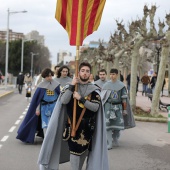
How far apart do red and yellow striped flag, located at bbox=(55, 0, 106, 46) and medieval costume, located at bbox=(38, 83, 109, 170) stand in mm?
745

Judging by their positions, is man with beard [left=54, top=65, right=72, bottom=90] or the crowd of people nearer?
the crowd of people

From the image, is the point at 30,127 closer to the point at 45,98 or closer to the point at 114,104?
the point at 45,98

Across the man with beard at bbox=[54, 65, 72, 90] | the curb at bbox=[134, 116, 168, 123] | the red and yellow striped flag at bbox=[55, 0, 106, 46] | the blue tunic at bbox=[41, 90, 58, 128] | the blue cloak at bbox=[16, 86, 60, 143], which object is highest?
the red and yellow striped flag at bbox=[55, 0, 106, 46]

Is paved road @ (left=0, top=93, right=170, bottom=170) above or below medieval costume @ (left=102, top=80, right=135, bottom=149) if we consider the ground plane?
below

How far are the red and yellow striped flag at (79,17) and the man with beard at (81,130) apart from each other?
0.54 m

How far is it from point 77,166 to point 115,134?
4.31m

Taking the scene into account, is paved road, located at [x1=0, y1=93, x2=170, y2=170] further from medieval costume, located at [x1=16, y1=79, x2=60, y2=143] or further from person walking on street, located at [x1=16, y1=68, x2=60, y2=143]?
person walking on street, located at [x1=16, y1=68, x2=60, y2=143]

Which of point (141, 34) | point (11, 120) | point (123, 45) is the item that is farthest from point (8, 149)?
point (123, 45)

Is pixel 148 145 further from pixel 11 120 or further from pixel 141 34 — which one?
pixel 141 34

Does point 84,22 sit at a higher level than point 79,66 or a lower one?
higher

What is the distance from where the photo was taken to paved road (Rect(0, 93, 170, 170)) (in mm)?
7492

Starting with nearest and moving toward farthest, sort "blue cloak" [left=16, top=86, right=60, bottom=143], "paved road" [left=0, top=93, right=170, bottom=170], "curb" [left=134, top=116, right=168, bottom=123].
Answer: "paved road" [left=0, top=93, right=170, bottom=170] < "blue cloak" [left=16, top=86, right=60, bottom=143] < "curb" [left=134, top=116, right=168, bottom=123]

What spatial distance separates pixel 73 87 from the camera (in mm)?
5328

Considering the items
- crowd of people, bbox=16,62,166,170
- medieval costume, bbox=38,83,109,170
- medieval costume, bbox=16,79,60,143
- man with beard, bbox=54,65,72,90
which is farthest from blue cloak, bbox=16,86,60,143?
medieval costume, bbox=38,83,109,170
